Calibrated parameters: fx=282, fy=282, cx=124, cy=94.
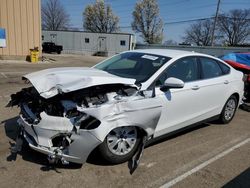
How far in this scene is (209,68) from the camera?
5414 millimetres

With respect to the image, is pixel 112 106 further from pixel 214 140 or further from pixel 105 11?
pixel 105 11

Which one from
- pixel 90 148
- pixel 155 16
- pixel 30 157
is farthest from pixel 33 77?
pixel 155 16

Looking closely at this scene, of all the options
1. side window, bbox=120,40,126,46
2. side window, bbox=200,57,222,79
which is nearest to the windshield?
side window, bbox=200,57,222,79

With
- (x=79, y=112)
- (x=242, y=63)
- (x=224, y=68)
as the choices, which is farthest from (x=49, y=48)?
(x=79, y=112)

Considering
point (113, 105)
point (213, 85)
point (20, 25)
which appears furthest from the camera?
point (20, 25)

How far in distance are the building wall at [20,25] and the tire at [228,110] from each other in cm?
1748

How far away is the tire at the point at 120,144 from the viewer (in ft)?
12.3

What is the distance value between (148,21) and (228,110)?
55.1 m

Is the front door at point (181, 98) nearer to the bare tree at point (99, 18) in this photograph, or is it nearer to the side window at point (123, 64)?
the side window at point (123, 64)

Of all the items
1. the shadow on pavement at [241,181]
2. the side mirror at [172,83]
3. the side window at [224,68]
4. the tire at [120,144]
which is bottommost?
the shadow on pavement at [241,181]

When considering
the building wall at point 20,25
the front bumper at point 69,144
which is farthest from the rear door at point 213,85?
the building wall at point 20,25

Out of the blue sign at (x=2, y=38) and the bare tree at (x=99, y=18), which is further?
the bare tree at (x=99, y=18)

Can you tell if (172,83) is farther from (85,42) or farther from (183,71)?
(85,42)

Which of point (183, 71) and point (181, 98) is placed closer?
point (181, 98)
